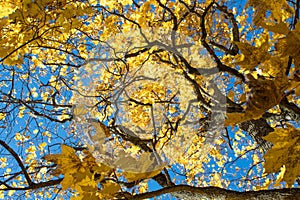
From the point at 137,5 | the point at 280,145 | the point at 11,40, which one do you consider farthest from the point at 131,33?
the point at 280,145

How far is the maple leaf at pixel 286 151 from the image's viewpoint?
69 cm

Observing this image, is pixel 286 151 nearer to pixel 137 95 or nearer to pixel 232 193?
pixel 232 193

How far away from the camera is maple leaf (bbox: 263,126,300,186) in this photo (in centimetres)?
69

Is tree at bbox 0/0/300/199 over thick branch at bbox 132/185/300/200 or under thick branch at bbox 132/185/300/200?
over

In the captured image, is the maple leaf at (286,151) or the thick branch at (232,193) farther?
the thick branch at (232,193)

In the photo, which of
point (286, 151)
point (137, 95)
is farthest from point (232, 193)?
point (137, 95)

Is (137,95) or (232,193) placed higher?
(137,95)

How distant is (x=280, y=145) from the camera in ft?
2.29

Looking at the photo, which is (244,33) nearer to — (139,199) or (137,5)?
(137,5)

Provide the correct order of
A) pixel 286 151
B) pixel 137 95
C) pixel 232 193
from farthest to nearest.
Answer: pixel 137 95 → pixel 232 193 → pixel 286 151

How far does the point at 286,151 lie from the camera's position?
0.69 metres

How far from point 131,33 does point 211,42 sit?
3.77ft

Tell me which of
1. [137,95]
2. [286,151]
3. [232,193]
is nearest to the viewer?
[286,151]

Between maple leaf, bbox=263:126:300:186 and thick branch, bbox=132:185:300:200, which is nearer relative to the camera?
maple leaf, bbox=263:126:300:186
